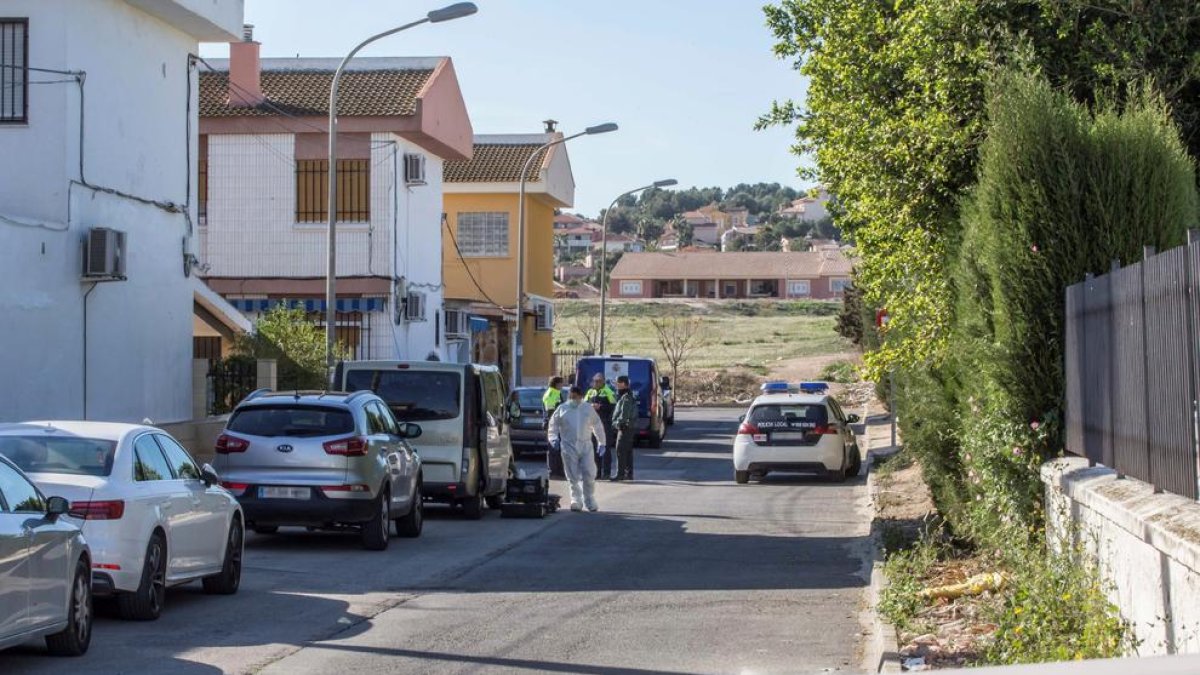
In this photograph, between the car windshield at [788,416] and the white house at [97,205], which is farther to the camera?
the car windshield at [788,416]

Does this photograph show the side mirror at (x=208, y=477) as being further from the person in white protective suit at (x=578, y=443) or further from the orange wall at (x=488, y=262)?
the orange wall at (x=488, y=262)

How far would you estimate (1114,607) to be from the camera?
8352mm

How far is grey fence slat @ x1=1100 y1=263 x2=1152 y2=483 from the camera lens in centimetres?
930

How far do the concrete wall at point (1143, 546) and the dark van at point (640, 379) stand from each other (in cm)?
2934

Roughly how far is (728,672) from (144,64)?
58.9ft

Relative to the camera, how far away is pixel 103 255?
22.1m

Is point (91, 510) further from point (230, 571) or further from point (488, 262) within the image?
point (488, 262)

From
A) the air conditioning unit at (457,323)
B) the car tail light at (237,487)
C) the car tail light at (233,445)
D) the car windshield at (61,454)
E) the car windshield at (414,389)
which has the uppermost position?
the air conditioning unit at (457,323)

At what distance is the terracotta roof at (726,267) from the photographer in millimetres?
126250

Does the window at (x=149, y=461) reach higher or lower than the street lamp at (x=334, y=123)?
lower

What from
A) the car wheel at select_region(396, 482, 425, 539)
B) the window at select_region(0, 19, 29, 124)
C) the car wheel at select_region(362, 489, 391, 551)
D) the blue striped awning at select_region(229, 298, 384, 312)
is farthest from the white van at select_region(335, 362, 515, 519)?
the blue striped awning at select_region(229, 298, 384, 312)

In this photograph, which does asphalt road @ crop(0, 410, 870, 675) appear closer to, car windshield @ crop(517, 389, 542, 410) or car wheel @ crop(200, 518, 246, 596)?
car wheel @ crop(200, 518, 246, 596)

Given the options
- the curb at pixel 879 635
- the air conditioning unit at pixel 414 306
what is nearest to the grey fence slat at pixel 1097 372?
the curb at pixel 879 635

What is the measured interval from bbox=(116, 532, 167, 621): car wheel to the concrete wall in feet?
21.4
